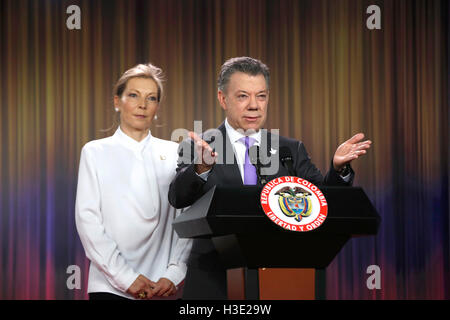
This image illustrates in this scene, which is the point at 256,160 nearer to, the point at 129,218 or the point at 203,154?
the point at 203,154

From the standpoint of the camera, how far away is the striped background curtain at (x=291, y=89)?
3695mm

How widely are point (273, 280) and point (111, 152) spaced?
3.75ft

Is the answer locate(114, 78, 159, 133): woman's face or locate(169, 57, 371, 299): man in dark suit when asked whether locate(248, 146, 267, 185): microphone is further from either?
locate(114, 78, 159, 133): woman's face

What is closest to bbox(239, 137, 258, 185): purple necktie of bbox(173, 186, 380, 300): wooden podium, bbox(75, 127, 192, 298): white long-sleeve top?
bbox(173, 186, 380, 300): wooden podium

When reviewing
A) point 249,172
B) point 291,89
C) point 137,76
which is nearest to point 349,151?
point 249,172

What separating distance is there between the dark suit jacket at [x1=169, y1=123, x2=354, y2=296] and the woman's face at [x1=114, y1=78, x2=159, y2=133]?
41 cm

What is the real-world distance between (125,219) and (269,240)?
3.17 ft

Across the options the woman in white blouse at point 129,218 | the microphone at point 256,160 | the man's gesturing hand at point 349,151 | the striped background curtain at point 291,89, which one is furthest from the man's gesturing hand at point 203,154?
the striped background curtain at point 291,89

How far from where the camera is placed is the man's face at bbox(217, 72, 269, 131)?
2277 millimetres

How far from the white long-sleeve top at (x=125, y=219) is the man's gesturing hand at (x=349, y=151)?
775 mm

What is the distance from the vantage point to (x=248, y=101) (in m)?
2.28
